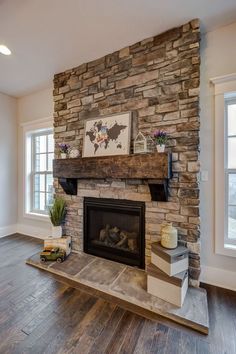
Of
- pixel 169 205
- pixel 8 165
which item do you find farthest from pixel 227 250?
pixel 8 165

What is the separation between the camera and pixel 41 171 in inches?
151

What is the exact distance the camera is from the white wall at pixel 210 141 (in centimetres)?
202

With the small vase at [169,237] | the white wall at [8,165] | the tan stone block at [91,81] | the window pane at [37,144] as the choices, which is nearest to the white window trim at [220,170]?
the small vase at [169,237]

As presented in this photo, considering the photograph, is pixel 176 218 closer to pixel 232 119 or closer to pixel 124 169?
pixel 124 169

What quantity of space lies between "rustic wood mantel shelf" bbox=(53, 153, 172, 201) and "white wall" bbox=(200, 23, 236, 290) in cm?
50

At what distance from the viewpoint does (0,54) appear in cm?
253

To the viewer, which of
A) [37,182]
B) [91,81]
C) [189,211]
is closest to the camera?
[189,211]

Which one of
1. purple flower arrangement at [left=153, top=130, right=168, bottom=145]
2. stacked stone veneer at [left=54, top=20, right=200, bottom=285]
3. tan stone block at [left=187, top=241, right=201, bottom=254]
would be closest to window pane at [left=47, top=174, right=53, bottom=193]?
stacked stone veneer at [left=54, top=20, right=200, bottom=285]

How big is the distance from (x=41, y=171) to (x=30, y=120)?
1044mm

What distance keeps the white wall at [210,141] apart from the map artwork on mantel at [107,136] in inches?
35.5

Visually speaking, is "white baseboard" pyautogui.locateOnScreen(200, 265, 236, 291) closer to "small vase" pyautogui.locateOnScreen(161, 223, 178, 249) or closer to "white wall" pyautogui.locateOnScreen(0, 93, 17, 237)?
"small vase" pyautogui.locateOnScreen(161, 223, 178, 249)

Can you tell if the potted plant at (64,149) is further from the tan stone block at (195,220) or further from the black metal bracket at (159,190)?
the tan stone block at (195,220)

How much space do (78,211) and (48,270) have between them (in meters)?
0.85

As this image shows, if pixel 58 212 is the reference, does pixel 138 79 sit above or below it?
above
